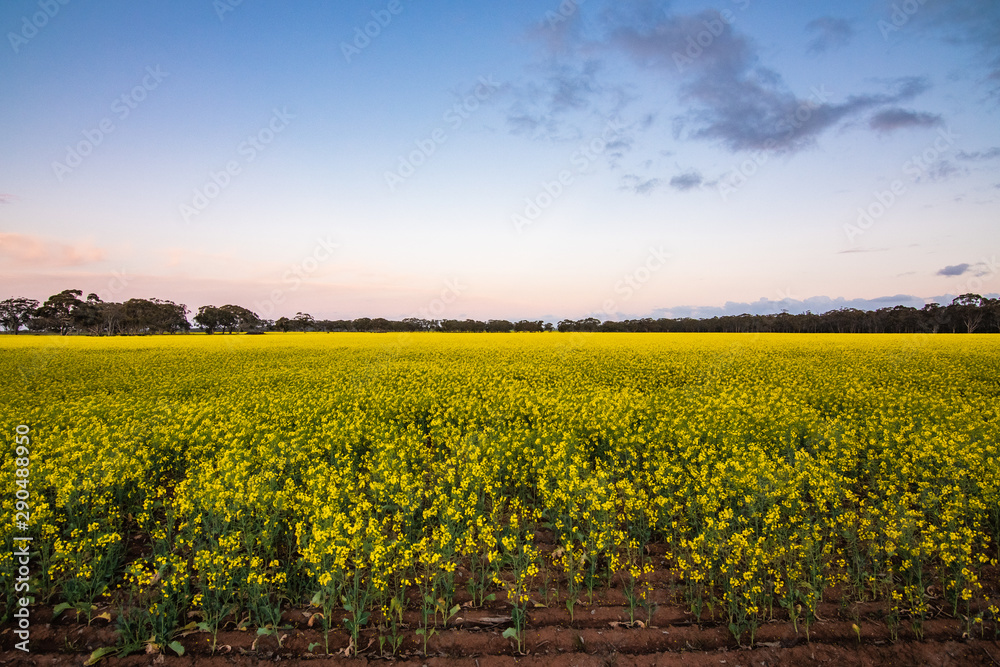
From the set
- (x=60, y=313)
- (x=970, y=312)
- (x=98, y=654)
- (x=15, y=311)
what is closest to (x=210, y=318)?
(x=60, y=313)

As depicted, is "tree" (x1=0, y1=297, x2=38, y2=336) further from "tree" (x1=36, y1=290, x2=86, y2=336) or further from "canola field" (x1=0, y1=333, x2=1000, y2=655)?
"canola field" (x1=0, y1=333, x2=1000, y2=655)

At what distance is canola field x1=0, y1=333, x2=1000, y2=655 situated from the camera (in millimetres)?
5078

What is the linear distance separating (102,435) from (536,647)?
9.23 m

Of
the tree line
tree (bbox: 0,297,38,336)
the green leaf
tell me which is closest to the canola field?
the green leaf

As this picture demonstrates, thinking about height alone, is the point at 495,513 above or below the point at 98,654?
above

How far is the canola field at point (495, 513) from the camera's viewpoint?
16.7ft

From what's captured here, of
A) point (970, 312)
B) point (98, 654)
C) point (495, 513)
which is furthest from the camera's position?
point (970, 312)

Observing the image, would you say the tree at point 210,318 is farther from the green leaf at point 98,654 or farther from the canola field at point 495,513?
the green leaf at point 98,654

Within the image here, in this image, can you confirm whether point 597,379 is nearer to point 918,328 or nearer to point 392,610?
point 392,610

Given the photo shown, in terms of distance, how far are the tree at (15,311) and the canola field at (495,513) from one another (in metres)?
152

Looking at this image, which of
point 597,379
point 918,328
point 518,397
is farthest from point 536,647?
point 918,328

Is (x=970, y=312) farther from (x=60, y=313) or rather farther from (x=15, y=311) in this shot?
(x=15, y=311)

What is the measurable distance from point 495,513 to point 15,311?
557 feet

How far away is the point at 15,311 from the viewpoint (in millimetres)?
119125
